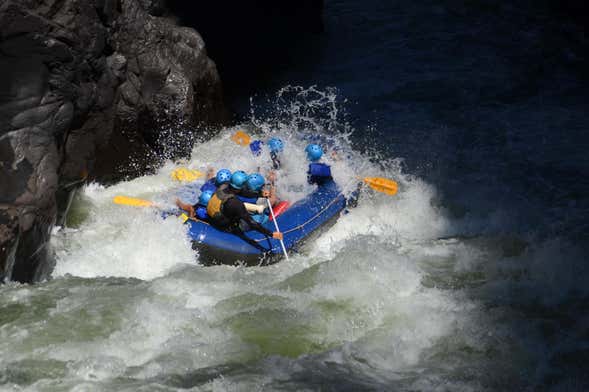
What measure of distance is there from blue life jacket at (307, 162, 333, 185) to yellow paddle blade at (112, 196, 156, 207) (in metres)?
1.65

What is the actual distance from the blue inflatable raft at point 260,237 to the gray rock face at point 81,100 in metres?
1.37

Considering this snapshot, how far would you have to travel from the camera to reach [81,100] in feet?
22.8

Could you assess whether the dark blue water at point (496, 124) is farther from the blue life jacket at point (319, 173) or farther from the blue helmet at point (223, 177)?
the blue helmet at point (223, 177)

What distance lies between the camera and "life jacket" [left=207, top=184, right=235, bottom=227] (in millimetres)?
6664

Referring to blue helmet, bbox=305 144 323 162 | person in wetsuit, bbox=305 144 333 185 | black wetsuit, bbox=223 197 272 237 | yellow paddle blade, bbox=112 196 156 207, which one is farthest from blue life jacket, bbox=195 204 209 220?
blue helmet, bbox=305 144 323 162

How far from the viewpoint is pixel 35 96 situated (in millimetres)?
6164

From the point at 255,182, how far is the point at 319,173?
75 cm

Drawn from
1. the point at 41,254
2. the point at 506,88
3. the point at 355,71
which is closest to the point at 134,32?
the point at 41,254

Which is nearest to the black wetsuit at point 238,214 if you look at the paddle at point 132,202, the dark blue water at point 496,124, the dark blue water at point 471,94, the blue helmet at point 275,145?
the paddle at point 132,202

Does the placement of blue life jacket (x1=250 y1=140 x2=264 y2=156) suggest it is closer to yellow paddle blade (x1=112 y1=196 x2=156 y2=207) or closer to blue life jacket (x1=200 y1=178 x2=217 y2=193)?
blue life jacket (x1=200 y1=178 x2=217 y2=193)

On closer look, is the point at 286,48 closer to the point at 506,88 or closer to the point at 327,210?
the point at 506,88

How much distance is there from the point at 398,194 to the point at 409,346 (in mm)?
3212

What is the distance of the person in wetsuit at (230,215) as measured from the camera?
6570 millimetres

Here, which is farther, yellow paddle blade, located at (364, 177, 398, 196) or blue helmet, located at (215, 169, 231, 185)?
yellow paddle blade, located at (364, 177, 398, 196)
